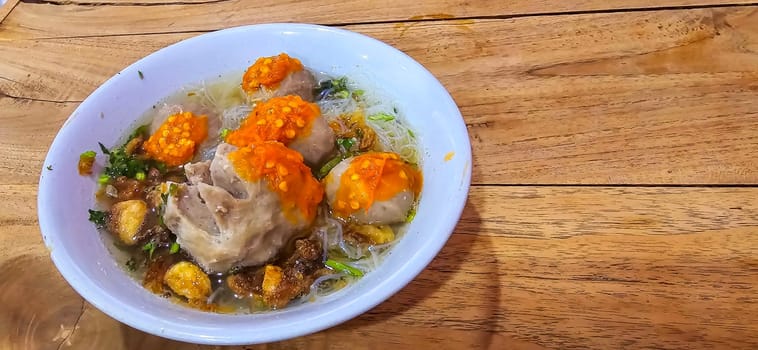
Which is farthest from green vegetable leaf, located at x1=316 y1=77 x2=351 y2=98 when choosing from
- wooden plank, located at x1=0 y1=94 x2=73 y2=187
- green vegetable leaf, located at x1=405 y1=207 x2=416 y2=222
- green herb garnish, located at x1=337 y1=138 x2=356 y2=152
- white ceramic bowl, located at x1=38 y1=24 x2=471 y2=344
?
wooden plank, located at x1=0 y1=94 x2=73 y2=187

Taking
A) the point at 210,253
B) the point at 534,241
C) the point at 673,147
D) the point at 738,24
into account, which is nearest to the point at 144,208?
the point at 210,253

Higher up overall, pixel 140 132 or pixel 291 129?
pixel 291 129

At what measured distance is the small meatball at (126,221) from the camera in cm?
144

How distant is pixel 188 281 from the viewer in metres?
1.34

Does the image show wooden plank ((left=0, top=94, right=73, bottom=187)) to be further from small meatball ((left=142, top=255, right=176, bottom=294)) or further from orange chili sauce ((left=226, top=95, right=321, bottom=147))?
orange chili sauce ((left=226, top=95, right=321, bottom=147))

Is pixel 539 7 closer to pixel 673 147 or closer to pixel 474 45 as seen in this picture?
pixel 474 45

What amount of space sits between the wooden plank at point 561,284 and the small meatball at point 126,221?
19 centimetres

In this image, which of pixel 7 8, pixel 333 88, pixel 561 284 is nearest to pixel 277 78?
pixel 333 88

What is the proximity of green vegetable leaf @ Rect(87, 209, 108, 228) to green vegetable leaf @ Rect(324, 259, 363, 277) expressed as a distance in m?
0.54

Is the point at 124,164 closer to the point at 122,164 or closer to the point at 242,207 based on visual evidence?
the point at 122,164

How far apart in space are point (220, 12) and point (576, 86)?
1.29 meters

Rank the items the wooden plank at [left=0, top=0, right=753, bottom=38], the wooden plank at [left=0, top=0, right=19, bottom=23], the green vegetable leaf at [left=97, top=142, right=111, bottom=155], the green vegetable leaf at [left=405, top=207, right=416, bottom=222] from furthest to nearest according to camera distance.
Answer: the wooden plank at [left=0, top=0, right=19, bottom=23] < the wooden plank at [left=0, top=0, right=753, bottom=38] < the green vegetable leaf at [left=97, top=142, right=111, bottom=155] < the green vegetable leaf at [left=405, top=207, right=416, bottom=222]

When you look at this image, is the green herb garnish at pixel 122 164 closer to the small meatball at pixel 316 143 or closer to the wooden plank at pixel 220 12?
the small meatball at pixel 316 143

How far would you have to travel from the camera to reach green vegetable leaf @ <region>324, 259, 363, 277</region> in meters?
1.37
